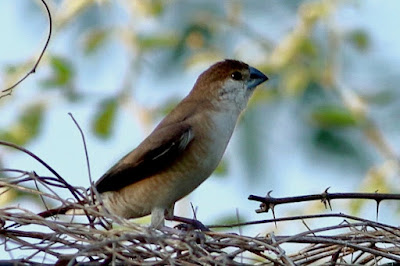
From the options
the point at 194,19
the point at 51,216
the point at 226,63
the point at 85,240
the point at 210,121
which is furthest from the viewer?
the point at 194,19

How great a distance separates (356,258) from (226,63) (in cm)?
176

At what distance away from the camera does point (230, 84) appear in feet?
16.1

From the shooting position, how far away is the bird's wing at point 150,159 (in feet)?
14.5

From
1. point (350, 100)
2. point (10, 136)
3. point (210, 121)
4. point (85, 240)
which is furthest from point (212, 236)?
point (350, 100)

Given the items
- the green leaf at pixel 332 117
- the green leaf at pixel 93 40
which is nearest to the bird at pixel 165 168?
the green leaf at pixel 332 117

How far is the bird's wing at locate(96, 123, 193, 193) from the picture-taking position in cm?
443

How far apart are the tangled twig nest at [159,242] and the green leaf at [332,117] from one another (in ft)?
11.0

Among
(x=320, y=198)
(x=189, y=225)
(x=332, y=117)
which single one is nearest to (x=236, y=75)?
(x=189, y=225)

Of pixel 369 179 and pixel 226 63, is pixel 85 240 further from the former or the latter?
pixel 369 179

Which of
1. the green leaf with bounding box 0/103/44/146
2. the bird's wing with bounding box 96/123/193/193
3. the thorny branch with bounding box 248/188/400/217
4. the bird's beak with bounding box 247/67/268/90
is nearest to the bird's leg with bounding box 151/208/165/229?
the bird's wing with bounding box 96/123/193/193

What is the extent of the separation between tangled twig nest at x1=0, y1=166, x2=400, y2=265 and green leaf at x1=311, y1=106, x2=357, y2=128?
334cm

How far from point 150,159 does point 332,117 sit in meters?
2.76

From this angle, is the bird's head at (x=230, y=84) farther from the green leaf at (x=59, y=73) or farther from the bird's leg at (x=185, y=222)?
the green leaf at (x=59, y=73)

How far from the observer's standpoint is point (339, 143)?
750 cm
